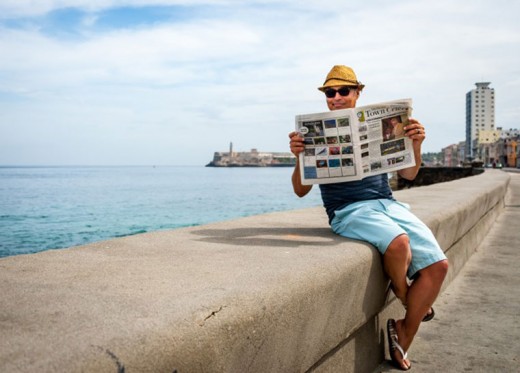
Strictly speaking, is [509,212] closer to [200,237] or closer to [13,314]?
[200,237]

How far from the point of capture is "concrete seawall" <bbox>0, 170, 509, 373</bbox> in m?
1.30

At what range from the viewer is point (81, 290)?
1752mm

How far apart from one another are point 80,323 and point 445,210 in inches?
144

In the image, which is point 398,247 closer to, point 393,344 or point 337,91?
point 393,344

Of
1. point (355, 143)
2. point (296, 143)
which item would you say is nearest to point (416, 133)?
point (355, 143)

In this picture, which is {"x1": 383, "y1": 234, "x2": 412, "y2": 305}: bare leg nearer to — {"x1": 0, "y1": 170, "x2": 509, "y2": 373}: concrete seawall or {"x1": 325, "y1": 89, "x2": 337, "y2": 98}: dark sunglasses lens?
{"x1": 0, "y1": 170, "x2": 509, "y2": 373}: concrete seawall

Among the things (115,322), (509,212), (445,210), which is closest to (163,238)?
(115,322)

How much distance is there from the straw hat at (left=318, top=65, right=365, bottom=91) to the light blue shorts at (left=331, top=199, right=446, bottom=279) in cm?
76

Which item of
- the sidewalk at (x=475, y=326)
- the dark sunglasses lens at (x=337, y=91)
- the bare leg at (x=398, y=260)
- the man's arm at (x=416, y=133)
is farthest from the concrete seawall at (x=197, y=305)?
the dark sunglasses lens at (x=337, y=91)

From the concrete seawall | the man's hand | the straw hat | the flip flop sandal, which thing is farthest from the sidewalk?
the straw hat

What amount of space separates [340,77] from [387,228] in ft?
3.56

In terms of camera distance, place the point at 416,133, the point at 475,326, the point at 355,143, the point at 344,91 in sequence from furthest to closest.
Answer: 1. the point at 475,326
2. the point at 344,91
3. the point at 416,133
4. the point at 355,143

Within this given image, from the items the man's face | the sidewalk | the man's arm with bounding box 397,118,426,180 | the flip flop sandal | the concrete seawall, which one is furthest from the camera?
the man's face

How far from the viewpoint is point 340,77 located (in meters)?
3.40
